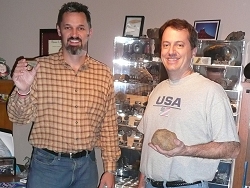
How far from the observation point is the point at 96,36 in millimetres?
3260

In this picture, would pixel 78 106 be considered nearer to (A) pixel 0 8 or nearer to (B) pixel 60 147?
(B) pixel 60 147

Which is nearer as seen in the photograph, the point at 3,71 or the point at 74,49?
the point at 74,49

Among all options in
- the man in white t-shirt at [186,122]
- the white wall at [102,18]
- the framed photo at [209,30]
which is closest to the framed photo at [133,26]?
the white wall at [102,18]

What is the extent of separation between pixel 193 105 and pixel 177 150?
0.24m

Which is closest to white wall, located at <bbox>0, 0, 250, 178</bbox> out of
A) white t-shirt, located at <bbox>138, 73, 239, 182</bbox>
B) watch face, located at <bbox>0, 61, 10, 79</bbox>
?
watch face, located at <bbox>0, 61, 10, 79</bbox>

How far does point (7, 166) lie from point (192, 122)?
1.86 m

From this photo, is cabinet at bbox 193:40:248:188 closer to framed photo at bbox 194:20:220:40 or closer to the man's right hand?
framed photo at bbox 194:20:220:40

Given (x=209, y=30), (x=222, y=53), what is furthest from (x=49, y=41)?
(x=222, y=53)

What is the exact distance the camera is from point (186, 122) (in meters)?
1.56

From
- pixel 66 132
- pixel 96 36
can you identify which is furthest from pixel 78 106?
pixel 96 36

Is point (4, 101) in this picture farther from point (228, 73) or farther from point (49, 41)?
point (228, 73)

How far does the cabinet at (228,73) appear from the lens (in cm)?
241

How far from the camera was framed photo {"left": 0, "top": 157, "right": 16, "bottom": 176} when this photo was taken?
284 centimetres

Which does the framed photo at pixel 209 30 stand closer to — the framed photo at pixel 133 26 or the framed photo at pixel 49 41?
the framed photo at pixel 133 26
